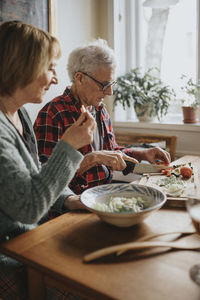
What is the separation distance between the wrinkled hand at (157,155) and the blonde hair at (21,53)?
36.9 inches

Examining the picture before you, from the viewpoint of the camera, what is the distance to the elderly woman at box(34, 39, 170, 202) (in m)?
1.53

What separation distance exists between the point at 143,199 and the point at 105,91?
87 centimetres

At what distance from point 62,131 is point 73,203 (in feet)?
1.92

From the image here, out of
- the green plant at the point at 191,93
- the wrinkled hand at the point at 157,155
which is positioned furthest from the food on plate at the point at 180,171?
the green plant at the point at 191,93

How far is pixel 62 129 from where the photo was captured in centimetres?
156

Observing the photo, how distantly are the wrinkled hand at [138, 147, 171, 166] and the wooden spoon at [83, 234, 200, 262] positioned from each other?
0.89 metres

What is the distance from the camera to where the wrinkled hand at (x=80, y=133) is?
89 centimetres

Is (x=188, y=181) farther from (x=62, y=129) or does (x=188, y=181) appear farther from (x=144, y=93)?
(x=144, y=93)

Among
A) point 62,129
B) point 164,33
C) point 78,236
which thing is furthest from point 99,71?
point 164,33

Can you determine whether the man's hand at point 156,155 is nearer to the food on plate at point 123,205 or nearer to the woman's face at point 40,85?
the food on plate at point 123,205

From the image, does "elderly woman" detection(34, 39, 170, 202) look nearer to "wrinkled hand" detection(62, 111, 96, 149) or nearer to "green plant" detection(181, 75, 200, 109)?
"wrinkled hand" detection(62, 111, 96, 149)

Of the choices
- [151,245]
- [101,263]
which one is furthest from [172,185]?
[101,263]

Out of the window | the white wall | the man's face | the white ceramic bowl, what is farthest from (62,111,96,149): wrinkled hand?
the window

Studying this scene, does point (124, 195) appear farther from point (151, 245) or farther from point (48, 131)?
point (48, 131)
